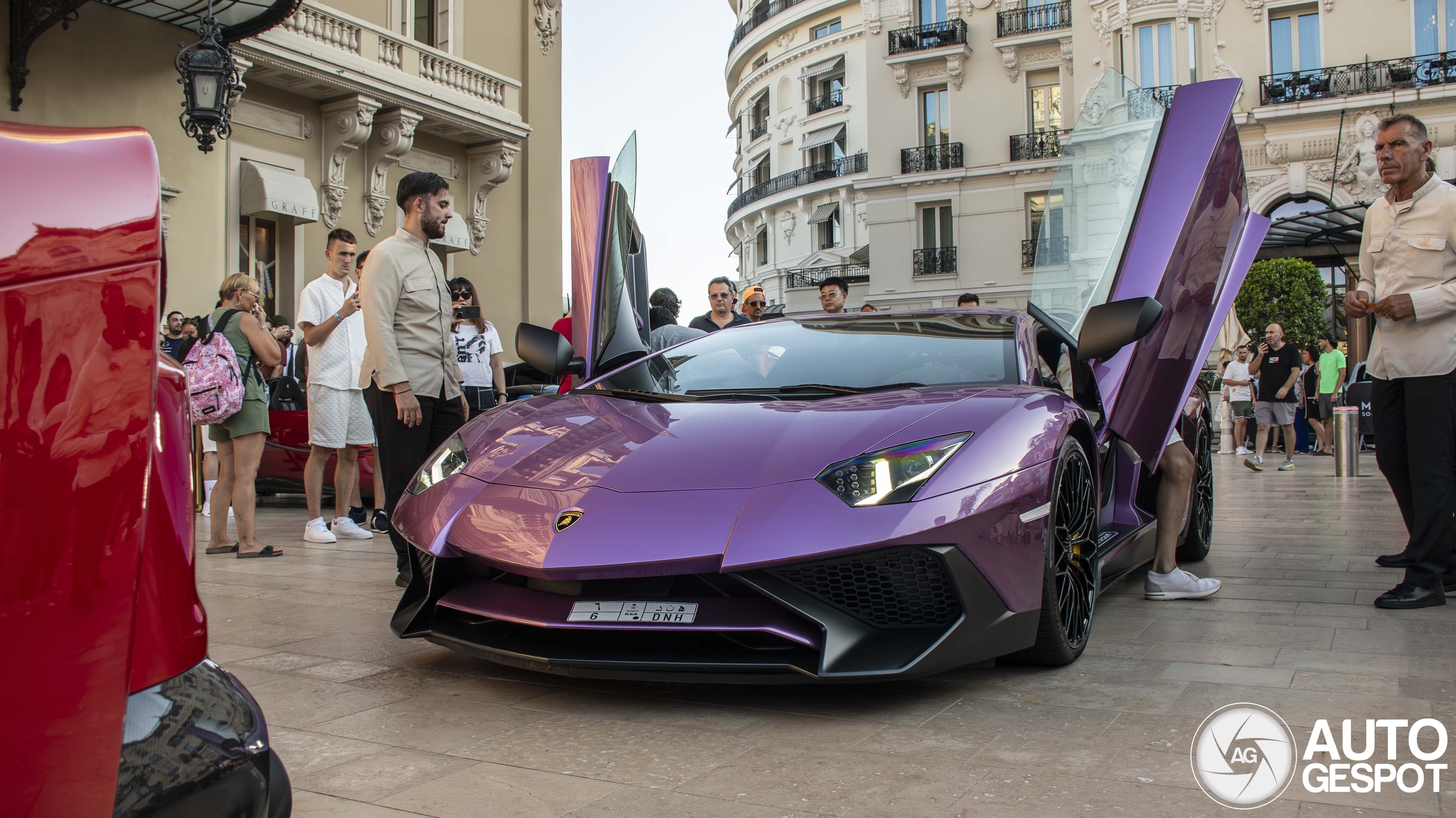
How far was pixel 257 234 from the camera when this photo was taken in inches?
520

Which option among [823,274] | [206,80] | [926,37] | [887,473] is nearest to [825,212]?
[823,274]

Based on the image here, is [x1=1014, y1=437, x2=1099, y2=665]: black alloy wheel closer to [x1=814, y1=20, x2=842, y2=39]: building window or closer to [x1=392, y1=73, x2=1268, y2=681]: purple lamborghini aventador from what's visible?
[x1=392, y1=73, x2=1268, y2=681]: purple lamborghini aventador

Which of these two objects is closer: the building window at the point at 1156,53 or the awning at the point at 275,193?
the awning at the point at 275,193

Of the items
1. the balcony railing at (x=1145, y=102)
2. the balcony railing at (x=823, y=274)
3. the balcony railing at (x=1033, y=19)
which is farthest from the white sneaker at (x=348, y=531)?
the balcony railing at (x=823, y=274)

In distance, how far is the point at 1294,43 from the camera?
85.9 feet

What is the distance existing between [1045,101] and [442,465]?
100ft

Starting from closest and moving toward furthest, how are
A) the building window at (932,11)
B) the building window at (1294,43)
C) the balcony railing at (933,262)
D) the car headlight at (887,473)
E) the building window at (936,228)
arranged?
the car headlight at (887,473) < the building window at (1294,43) < the balcony railing at (933,262) < the building window at (936,228) < the building window at (932,11)

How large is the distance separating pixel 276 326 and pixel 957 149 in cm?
2511

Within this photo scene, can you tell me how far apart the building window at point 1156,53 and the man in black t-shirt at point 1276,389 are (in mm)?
15675

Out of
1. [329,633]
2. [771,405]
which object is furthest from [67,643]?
[329,633]

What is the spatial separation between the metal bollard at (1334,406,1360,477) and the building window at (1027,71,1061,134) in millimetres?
21174

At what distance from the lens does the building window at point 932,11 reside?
3234cm

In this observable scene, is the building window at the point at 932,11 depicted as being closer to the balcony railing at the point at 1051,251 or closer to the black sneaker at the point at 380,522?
the black sneaker at the point at 380,522

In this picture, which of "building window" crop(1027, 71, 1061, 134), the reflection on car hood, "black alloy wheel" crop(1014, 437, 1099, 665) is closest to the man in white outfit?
the reflection on car hood
